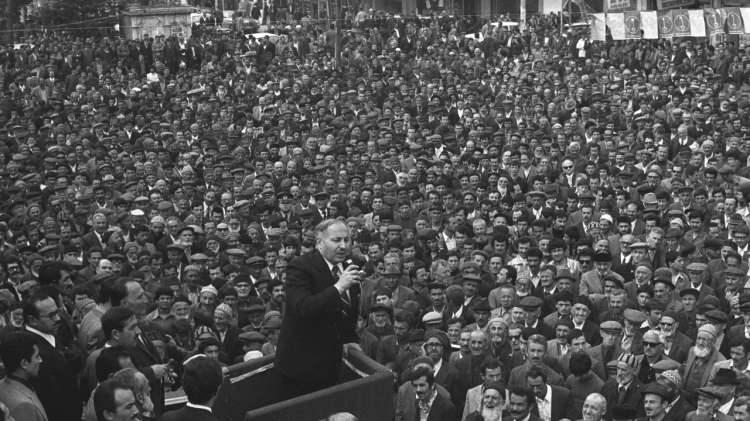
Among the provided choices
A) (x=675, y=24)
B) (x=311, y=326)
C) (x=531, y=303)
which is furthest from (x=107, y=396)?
(x=675, y=24)

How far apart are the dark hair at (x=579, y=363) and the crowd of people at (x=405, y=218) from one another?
0.07 ft

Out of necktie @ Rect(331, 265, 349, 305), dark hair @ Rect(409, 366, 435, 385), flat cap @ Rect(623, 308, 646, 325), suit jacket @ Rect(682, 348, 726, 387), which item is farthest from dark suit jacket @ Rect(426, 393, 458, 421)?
necktie @ Rect(331, 265, 349, 305)

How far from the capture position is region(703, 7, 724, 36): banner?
71.7ft

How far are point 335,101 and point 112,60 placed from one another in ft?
24.6

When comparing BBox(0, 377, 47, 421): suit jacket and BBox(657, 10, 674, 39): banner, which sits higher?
BBox(657, 10, 674, 39): banner

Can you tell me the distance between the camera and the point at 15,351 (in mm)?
5391

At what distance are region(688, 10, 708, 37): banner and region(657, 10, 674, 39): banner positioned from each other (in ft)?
1.35

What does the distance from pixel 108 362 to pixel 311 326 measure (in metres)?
1.53

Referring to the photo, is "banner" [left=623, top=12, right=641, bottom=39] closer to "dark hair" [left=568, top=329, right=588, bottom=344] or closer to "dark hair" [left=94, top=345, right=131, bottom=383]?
"dark hair" [left=568, top=329, right=588, bottom=344]

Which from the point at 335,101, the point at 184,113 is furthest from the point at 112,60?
the point at 335,101

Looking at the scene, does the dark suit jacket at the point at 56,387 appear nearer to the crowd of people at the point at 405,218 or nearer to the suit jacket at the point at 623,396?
the crowd of people at the point at 405,218

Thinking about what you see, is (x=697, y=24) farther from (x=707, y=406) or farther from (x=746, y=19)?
(x=707, y=406)

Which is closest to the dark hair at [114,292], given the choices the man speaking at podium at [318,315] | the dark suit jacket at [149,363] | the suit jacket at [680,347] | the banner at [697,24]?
the dark suit jacket at [149,363]

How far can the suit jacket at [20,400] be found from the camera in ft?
16.9
